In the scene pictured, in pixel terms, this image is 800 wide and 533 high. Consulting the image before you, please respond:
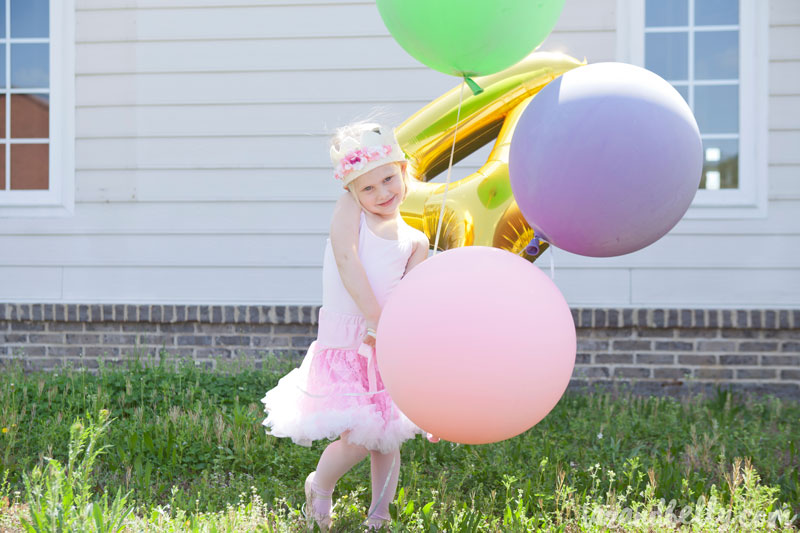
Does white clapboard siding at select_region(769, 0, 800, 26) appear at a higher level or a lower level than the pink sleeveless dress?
higher

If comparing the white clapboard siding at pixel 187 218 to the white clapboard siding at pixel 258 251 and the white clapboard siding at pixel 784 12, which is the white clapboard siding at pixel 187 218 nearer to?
the white clapboard siding at pixel 258 251

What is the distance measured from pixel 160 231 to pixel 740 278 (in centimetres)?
387

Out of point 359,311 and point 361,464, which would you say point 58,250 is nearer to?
point 361,464

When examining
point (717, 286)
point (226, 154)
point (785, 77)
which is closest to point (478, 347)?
point (717, 286)

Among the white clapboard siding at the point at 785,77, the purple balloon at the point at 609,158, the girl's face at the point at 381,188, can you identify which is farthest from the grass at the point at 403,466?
the white clapboard siding at the point at 785,77

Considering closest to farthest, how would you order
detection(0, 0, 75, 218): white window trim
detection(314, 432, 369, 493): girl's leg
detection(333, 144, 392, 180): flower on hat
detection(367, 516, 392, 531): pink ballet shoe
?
1. detection(333, 144, 392, 180): flower on hat
2. detection(314, 432, 369, 493): girl's leg
3. detection(367, 516, 392, 531): pink ballet shoe
4. detection(0, 0, 75, 218): white window trim

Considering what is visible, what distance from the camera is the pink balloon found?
174 centimetres

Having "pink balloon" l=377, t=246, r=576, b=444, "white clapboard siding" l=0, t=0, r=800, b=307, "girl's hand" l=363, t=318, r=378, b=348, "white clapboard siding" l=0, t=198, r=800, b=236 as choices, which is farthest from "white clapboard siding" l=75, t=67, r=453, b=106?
"pink balloon" l=377, t=246, r=576, b=444

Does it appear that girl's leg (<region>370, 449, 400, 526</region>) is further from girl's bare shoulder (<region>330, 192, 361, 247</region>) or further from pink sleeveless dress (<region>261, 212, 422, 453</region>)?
girl's bare shoulder (<region>330, 192, 361, 247</region>)

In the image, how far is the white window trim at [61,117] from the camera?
5.04m

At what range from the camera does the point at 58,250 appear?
16.6ft

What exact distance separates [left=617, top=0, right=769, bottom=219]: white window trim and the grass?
1205 mm

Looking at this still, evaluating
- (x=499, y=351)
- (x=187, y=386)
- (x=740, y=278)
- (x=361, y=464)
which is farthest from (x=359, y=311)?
(x=740, y=278)

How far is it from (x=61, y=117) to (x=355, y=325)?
3703mm
